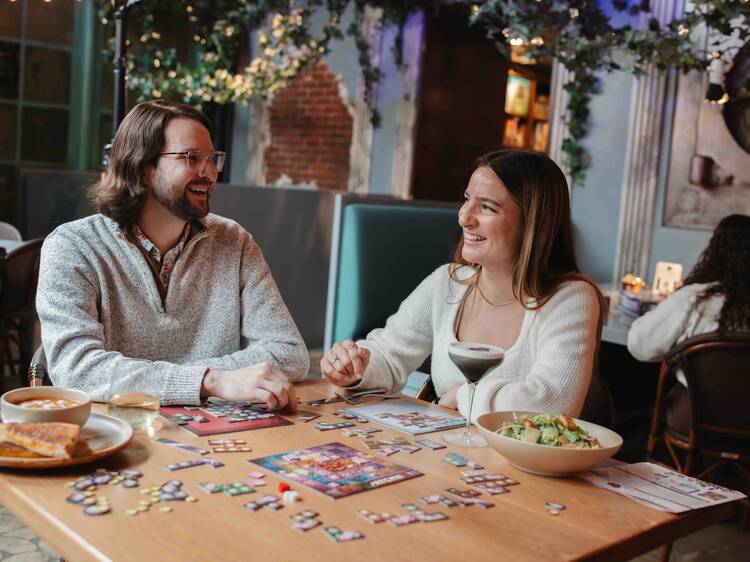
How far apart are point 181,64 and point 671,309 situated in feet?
19.9

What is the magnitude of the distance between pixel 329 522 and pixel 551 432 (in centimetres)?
50

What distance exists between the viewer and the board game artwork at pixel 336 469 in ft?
4.51

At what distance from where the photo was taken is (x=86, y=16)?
7340 millimetres

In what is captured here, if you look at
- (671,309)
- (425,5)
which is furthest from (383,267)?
(425,5)

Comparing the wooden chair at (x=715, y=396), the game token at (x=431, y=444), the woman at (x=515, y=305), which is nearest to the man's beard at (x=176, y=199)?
the woman at (x=515, y=305)

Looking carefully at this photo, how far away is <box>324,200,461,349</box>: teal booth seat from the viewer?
3656 millimetres

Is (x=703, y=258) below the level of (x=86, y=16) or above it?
below

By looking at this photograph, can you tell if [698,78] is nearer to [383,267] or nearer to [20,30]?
[383,267]

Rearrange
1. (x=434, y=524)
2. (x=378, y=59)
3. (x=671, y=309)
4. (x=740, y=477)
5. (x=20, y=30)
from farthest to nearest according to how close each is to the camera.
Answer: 1. (x=378, y=59)
2. (x=20, y=30)
3. (x=740, y=477)
4. (x=671, y=309)
5. (x=434, y=524)

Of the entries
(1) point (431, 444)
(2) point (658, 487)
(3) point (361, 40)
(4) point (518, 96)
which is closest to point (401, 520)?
(1) point (431, 444)

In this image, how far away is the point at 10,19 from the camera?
266 inches

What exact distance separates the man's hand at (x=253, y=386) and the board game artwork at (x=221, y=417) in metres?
0.02

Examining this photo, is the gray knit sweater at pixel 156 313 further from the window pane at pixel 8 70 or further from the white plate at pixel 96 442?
the window pane at pixel 8 70

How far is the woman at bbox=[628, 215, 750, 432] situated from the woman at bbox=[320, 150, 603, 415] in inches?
49.2
